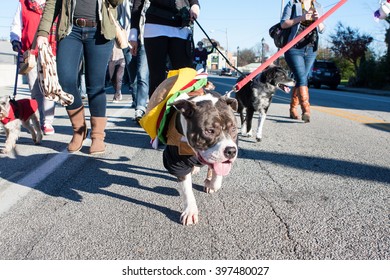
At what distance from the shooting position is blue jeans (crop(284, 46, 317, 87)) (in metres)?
6.52

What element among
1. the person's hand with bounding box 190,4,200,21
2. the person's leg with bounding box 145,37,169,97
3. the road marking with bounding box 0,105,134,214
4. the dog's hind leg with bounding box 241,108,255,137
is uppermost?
the person's hand with bounding box 190,4,200,21

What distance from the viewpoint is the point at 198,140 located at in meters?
2.42

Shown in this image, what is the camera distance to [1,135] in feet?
17.2

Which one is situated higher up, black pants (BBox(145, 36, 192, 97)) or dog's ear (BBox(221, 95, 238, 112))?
black pants (BBox(145, 36, 192, 97))

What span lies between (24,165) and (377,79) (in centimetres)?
2908

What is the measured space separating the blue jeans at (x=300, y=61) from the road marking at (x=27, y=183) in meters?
4.33

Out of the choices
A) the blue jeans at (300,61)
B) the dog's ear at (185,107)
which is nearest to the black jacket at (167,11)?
the dog's ear at (185,107)

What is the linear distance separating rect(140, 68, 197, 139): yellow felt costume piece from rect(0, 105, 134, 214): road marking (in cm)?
116

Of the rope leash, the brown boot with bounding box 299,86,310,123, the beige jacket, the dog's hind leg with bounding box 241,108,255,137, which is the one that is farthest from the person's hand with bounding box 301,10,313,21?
the rope leash

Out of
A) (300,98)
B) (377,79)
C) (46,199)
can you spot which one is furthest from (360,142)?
(377,79)

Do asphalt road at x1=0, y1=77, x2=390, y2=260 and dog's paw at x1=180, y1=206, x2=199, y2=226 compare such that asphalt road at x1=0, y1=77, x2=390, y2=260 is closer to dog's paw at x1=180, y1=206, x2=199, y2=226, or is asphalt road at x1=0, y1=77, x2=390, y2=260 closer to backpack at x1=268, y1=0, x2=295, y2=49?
dog's paw at x1=180, y1=206, x2=199, y2=226

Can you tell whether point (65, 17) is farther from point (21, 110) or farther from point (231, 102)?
point (231, 102)

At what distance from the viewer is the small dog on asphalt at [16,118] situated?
431 cm
